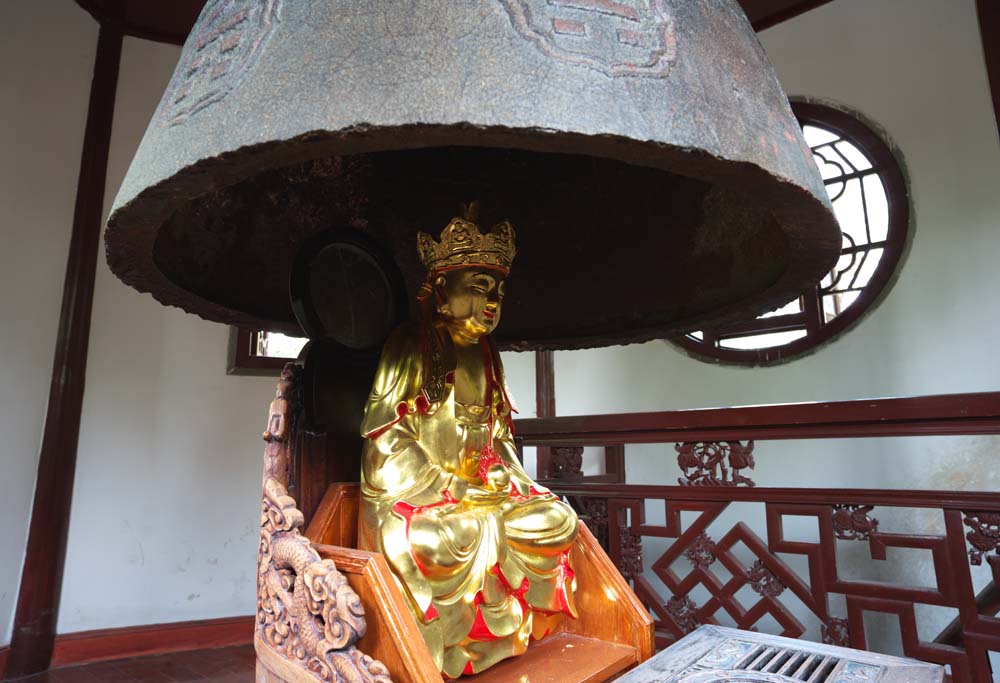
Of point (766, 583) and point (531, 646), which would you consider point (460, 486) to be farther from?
point (766, 583)

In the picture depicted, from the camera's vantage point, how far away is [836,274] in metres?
3.63

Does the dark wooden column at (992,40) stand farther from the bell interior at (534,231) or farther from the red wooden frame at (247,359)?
the red wooden frame at (247,359)

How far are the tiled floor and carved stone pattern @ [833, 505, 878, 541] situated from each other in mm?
2598

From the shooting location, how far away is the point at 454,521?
1.39 m

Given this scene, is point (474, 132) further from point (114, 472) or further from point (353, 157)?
point (114, 472)

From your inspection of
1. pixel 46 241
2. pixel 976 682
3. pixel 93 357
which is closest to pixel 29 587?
pixel 93 357

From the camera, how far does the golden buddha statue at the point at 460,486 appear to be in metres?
1.35

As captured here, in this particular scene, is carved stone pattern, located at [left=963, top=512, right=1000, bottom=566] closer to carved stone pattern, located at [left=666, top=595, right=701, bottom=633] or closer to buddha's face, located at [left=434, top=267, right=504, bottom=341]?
carved stone pattern, located at [left=666, top=595, right=701, bottom=633]

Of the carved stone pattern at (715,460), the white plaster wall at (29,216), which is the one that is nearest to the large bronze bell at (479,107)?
the carved stone pattern at (715,460)

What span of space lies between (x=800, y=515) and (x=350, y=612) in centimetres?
183

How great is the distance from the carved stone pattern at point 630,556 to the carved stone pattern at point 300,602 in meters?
1.54

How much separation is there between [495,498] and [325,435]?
48 cm

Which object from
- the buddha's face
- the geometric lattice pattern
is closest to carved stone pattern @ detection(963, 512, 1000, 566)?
the geometric lattice pattern

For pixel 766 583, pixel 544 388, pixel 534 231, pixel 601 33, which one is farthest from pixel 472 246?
pixel 544 388
